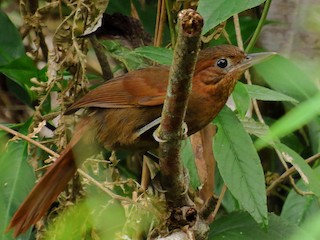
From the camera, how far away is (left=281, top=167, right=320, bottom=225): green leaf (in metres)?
2.83

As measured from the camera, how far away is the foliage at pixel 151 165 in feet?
7.28

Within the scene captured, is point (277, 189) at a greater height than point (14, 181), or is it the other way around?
point (14, 181)

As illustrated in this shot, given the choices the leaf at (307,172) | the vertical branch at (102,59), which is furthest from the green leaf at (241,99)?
the vertical branch at (102,59)

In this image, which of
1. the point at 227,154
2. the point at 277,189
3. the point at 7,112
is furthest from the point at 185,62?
the point at 7,112

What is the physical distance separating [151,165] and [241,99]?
0.54 meters

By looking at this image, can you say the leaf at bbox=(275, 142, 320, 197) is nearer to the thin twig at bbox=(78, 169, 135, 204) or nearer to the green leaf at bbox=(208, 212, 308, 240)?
the green leaf at bbox=(208, 212, 308, 240)

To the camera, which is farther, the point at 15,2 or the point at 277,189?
the point at 15,2

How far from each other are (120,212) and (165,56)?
1.71ft

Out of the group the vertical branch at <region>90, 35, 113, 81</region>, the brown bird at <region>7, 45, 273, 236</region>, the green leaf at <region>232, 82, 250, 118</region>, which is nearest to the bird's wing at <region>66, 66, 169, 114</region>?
the brown bird at <region>7, 45, 273, 236</region>

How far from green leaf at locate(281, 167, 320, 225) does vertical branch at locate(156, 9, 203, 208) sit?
0.79 m

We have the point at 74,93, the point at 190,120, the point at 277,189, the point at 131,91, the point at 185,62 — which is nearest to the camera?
the point at 185,62

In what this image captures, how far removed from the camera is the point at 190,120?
7.92ft

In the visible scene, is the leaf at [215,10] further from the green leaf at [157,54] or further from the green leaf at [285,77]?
the green leaf at [157,54]

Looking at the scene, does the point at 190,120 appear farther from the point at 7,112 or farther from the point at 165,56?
the point at 7,112
